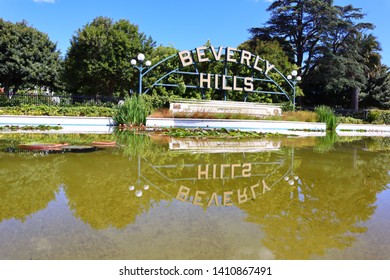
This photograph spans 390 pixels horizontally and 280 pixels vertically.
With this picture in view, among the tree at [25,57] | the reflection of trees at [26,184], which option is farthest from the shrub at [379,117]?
the tree at [25,57]

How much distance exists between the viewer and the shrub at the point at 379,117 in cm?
2477

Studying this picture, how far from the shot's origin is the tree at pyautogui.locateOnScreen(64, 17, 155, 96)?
25.5m

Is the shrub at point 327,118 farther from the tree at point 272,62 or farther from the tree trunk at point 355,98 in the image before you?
the tree trunk at point 355,98

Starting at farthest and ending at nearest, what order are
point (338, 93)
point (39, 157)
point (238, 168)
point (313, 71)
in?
point (338, 93) → point (313, 71) → point (39, 157) → point (238, 168)

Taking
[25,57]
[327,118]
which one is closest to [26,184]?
[327,118]

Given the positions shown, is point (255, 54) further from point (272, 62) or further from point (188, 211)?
point (188, 211)

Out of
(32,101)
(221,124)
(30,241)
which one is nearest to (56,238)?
(30,241)

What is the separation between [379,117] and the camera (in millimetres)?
24797

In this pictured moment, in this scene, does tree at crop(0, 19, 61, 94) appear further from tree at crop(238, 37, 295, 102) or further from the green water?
the green water

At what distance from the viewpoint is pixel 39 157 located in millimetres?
5777

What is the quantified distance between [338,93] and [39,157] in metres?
34.3

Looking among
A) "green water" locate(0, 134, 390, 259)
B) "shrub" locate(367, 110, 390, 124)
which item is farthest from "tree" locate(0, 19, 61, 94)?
"shrub" locate(367, 110, 390, 124)

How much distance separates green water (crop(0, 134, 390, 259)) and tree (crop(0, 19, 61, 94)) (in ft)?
91.3

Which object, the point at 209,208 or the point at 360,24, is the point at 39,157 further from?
the point at 360,24
